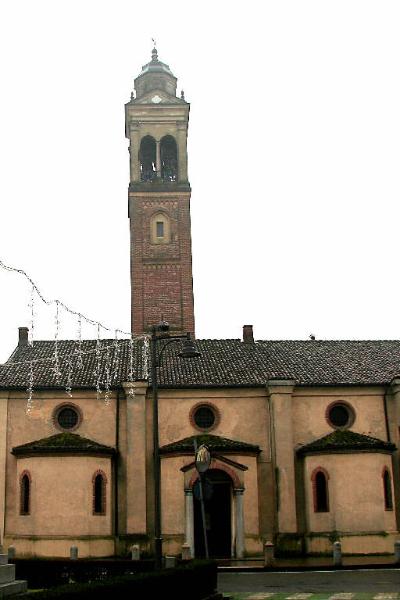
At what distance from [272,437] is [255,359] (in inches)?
202

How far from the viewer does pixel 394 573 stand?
89.9ft

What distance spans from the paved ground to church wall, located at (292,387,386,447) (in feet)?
31.3

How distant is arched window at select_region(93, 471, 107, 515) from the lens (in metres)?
34.9

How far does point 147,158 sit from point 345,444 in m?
26.9

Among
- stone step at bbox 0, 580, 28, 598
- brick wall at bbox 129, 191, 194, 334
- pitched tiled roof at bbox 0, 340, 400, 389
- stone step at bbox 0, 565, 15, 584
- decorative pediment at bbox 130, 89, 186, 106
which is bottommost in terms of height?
stone step at bbox 0, 580, 28, 598

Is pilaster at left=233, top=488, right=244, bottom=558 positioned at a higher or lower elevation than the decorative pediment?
lower

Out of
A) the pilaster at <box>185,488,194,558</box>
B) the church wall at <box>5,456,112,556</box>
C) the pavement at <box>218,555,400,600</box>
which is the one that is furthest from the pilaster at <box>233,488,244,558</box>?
the church wall at <box>5,456,112,556</box>

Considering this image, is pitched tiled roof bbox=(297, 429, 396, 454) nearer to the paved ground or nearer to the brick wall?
the paved ground

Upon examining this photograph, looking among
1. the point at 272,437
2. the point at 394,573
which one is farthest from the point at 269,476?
the point at 394,573

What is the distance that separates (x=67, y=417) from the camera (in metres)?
37.2

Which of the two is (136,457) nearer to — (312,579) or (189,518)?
(189,518)

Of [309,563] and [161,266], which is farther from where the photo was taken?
[161,266]

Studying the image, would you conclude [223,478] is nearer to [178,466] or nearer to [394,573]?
[178,466]

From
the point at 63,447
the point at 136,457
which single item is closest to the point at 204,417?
the point at 136,457
